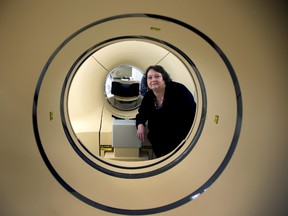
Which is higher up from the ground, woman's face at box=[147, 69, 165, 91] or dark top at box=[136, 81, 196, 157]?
woman's face at box=[147, 69, 165, 91]

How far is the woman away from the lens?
2.01m

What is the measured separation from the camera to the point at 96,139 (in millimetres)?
2828

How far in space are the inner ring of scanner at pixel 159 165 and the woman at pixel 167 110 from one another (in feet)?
2.22

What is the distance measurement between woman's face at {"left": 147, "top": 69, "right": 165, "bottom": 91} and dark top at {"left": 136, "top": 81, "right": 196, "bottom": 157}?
0.06 meters

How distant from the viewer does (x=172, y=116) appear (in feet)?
6.72

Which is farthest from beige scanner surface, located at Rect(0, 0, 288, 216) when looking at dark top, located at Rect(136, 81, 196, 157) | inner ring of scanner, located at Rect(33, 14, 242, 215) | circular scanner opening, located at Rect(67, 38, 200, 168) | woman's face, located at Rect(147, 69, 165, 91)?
circular scanner opening, located at Rect(67, 38, 200, 168)

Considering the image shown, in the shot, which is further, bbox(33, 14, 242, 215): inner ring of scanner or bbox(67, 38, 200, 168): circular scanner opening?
bbox(67, 38, 200, 168): circular scanner opening

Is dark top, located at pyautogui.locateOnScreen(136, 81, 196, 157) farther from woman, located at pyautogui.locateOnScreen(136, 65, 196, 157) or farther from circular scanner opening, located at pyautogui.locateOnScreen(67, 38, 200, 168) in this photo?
circular scanner opening, located at pyautogui.locateOnScreen(67, 38, 200, 168)

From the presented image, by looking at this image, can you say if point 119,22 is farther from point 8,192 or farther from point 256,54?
point 8,192

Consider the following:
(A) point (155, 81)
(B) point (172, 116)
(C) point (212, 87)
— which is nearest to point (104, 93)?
(A) point (155, 81)

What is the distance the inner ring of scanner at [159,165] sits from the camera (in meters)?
0.87

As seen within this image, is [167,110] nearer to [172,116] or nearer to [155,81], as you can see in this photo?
[172,116]

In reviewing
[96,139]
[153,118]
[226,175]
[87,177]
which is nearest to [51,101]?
[87,177]

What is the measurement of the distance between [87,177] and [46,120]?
1.15ft
